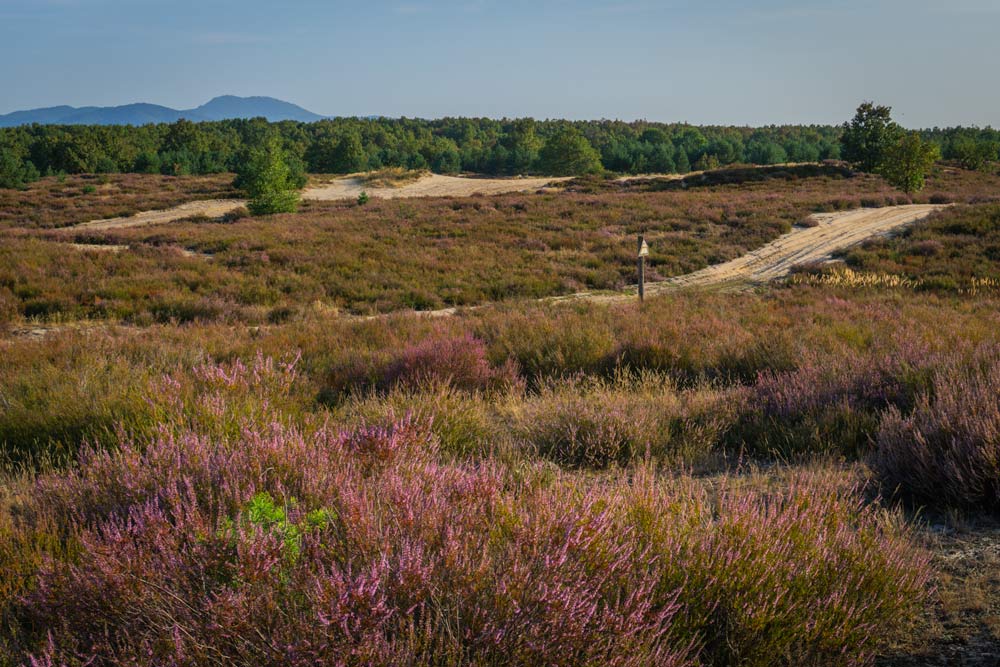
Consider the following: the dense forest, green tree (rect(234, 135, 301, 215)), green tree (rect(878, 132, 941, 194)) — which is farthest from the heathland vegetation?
the dense forest

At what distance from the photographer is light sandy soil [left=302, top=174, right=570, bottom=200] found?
61419 millimetres

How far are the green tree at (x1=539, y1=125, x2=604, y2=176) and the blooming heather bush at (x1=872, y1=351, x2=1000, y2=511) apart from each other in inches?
3340

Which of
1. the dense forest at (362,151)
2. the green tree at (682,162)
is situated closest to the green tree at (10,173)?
the dense forest at (362,151)

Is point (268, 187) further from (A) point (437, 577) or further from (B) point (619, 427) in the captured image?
(A) point (437, 577)

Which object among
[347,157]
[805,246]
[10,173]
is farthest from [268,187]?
[347,157]

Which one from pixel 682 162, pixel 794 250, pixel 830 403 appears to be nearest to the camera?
pixel 830 403

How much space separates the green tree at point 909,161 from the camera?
42.6m

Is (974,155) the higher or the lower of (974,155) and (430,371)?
the higher

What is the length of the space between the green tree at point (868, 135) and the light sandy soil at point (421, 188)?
97.3 feet

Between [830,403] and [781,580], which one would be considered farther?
[830,403]

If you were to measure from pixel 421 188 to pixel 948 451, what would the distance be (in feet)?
225

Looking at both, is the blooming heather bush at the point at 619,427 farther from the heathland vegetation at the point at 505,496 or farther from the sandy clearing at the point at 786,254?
the sandy clearing at the point at 786,254

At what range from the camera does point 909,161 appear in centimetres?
4294

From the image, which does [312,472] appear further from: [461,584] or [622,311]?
[622,311]
